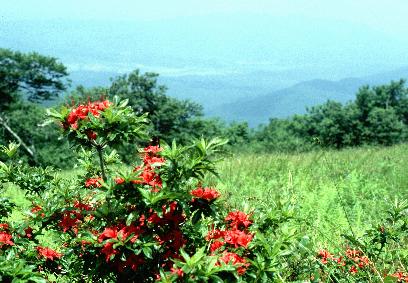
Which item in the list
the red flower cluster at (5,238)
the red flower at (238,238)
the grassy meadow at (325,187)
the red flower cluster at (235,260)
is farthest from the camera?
the grassy meadow at (325,187)

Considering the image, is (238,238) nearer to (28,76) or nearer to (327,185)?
(327,185)

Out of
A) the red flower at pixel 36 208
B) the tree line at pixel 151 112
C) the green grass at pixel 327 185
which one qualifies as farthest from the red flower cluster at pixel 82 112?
the tree line at pixel 151 112

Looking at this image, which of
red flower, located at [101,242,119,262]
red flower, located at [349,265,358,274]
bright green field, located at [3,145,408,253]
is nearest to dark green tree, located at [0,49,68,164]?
bright green field, located at [3,145,408,253]

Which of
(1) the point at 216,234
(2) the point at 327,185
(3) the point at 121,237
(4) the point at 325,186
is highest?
(3) the point at 121,237

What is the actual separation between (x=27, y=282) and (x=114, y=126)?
1.04 m

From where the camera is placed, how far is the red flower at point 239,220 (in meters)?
3.03

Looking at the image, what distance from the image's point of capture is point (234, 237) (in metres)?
2.78

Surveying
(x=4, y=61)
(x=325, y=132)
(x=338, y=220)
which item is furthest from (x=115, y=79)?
(x=338, y=220)

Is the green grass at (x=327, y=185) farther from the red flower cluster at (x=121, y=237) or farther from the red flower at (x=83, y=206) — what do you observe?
the red flower cluster at (x=121, y=237)

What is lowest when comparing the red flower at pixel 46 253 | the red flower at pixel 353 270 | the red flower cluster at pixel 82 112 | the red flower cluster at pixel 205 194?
the red flower at pixel 353 270

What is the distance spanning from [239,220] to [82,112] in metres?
1.18

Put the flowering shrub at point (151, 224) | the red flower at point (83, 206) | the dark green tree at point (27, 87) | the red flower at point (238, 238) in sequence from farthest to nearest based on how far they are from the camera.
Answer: the dark green tree at point (27, 87)
the red flower at point (83, 206)
the red flower at point (238, 238)
the flowering shrub at point (151, 224)

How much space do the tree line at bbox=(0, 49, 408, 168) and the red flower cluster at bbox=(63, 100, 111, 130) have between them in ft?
105

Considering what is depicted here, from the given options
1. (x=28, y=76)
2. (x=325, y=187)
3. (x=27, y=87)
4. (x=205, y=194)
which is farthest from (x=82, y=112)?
(x=27, y=87)
